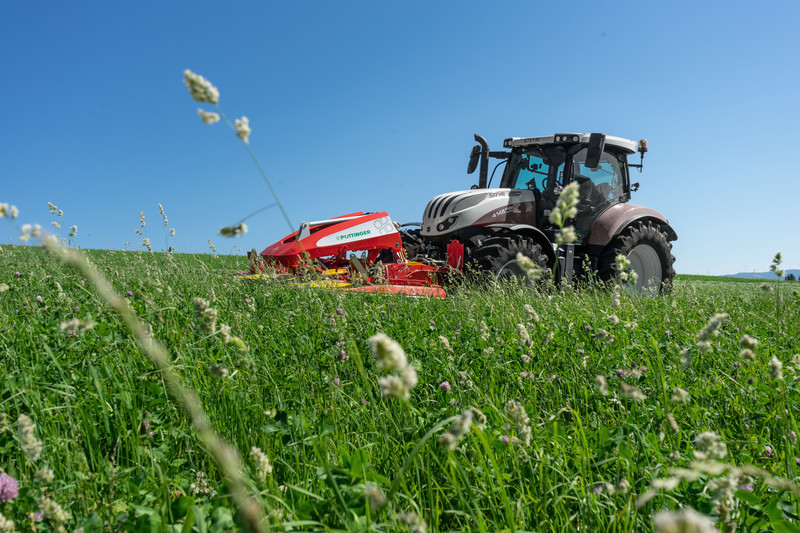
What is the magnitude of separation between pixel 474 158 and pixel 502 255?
9.06ft

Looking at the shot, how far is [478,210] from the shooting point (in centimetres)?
768

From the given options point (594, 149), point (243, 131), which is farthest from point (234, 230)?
point (594, 149)

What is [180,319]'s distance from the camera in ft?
11.3

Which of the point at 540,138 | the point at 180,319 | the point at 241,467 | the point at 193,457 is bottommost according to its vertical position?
the point at 193,457

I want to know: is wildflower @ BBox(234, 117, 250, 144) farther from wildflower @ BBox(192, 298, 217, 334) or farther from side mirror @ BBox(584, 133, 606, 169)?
side mirror @ BBox(584, 133, 606, 169)

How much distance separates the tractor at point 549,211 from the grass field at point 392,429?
3915 mm

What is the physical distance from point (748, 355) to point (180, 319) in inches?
129

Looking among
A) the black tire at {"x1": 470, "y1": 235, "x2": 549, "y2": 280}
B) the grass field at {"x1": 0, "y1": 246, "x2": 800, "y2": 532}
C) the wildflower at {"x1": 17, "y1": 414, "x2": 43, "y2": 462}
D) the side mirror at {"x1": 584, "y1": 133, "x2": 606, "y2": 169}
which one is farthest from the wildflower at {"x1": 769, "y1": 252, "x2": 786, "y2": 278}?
the side mirror at {"x1": 584, "y1": 133, "x2": 606, "y2": 169}

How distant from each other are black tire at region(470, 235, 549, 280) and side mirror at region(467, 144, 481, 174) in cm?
213

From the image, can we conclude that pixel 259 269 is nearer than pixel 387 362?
No

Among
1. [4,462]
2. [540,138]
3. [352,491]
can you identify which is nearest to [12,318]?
[4,462]

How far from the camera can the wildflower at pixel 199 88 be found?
907 millimetres

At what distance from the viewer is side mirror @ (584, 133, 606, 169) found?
7.13 meters

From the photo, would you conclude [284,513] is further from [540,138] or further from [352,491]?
[540,138]
